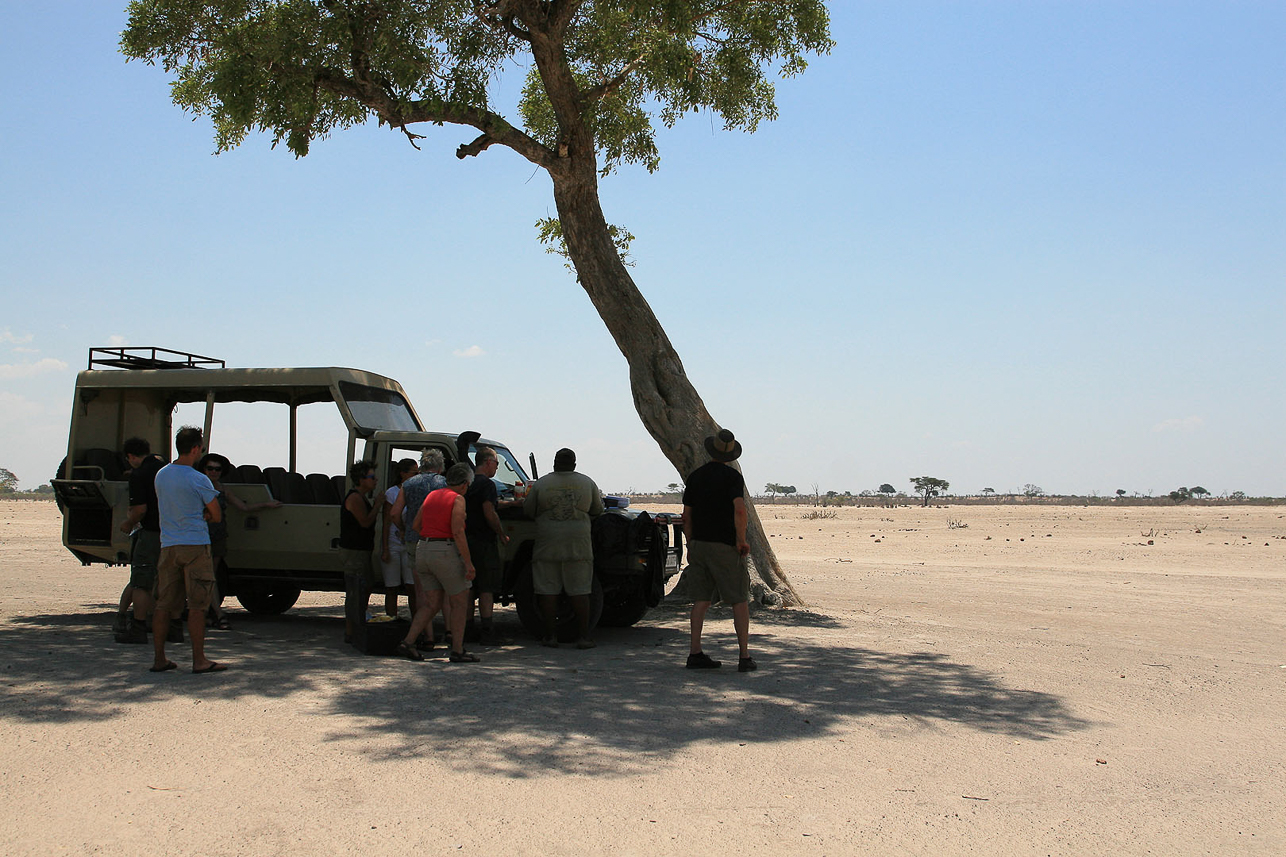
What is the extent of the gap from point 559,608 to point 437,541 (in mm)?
1971

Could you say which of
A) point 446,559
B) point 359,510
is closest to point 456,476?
point 446,559

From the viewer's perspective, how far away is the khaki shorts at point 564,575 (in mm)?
Answer: 9953

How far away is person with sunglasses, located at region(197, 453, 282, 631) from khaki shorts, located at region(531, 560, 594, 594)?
334cm

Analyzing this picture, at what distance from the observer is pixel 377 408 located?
460 inches

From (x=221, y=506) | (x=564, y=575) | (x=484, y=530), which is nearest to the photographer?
(x=484, y=530)

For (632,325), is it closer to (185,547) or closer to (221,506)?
(221,506)

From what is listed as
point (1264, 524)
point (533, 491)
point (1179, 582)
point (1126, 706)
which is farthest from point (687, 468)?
point (1264, 524)

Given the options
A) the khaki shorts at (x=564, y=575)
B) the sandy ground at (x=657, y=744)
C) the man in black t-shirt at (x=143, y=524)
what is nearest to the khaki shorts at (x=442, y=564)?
the sandy ground at (x=657, y=744)

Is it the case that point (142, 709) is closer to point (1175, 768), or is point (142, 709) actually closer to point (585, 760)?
point (585, 760)

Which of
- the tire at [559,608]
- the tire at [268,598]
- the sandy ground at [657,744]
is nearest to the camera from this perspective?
the sandy ground at [657,744]

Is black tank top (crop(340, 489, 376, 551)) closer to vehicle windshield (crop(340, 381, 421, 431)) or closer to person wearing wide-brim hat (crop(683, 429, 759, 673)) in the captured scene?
vehicle windshield (crop(340, 381, 421, 431))

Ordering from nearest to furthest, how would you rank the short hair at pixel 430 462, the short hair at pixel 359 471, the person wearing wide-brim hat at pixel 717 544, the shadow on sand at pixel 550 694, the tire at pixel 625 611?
1. the shadow on sand at pixel 550 694
2. the person wearing wide-brim hat at pixel 717 544
3. the short hair at pixel 430 462
4. the short hair at pixel 359 471
5. the tire at pixel 625 611

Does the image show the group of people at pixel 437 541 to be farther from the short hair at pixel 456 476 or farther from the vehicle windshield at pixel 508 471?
the vehicle windshield at pixel 508 471

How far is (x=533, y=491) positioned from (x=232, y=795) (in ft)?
16.5
